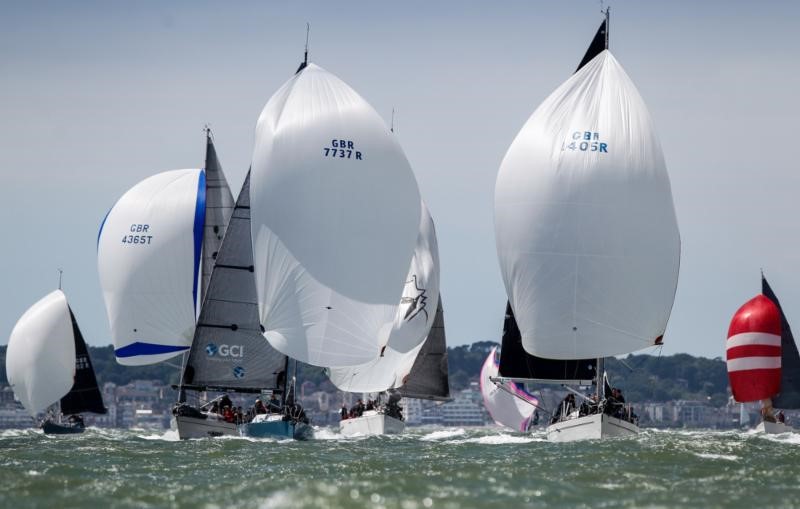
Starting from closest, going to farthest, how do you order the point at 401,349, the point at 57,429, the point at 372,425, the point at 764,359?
the point at 401,349 → the point at 372,425 → the point at 764,359 → the point at 57,429

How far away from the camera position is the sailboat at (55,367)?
61219mm

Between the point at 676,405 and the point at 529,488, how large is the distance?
158m

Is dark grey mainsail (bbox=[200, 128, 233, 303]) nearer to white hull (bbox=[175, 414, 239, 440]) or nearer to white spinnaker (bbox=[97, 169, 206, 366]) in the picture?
white spinnaker (bbox=[97, 169, 206, 366])

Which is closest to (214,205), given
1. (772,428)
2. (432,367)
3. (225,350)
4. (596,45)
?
(225,350)

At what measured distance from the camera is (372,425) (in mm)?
49125

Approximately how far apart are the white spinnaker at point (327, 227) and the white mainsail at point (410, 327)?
8.45m

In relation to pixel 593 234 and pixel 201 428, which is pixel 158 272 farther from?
pixel 593 234

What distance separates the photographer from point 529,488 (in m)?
23.9

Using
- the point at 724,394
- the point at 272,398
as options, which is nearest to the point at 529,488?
the point at 272,398

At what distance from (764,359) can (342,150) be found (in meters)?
19.4

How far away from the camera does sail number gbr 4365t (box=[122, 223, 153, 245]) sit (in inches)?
1962

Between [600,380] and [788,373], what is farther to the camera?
[788,373]

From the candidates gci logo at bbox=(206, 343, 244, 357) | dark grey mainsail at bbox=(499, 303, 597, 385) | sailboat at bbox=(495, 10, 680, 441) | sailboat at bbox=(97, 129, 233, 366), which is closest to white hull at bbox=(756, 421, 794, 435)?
dark grey mainsail at bbox=(499, 303, 597, 385)

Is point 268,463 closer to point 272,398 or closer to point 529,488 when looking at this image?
point 529,488
